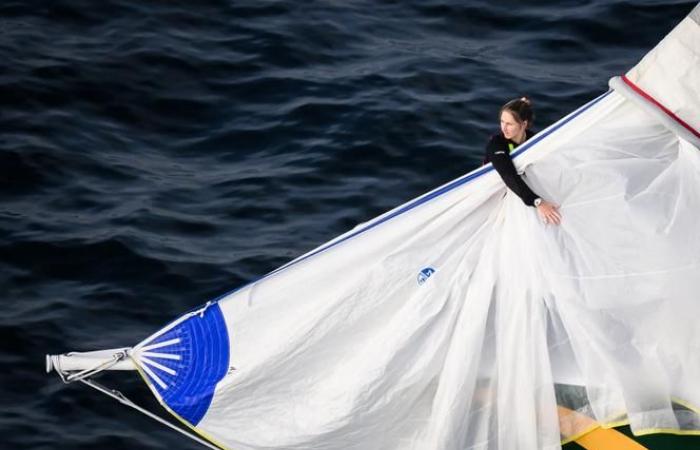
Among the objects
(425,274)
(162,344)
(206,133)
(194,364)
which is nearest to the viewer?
(425,274)

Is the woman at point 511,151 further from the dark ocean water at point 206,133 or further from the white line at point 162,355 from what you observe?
the dark ocean water at point 206,133

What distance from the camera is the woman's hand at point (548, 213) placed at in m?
7.54

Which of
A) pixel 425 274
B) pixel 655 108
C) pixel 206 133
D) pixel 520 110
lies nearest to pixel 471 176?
pixel 520 110

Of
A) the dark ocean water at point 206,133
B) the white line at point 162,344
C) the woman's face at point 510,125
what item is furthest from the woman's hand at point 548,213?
the dark ocean water at point 206,133

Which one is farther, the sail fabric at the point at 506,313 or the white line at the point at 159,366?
the white line at the point at 159,366

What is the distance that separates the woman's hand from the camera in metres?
7.54

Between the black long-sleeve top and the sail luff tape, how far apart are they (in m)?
0.76

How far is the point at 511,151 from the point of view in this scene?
25.5 ft

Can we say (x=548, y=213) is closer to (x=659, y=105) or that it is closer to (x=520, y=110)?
(x=520, y=110)

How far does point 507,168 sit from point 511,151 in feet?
0.73

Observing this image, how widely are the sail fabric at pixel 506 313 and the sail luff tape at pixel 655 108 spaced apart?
0.06m

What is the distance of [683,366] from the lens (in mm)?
7543

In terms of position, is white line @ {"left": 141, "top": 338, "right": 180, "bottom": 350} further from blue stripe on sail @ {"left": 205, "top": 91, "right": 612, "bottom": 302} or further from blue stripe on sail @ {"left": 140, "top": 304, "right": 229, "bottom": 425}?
blue stripe on sail @ {"left": 205, "top": 91, "right": 612, "bottom": 302}

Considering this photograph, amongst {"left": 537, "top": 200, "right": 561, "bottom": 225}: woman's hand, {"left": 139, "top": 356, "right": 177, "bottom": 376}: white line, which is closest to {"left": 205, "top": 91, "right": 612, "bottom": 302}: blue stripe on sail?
{"left": 537, "top": 200, "right": 561, "bottom": 225}: woman's hand
